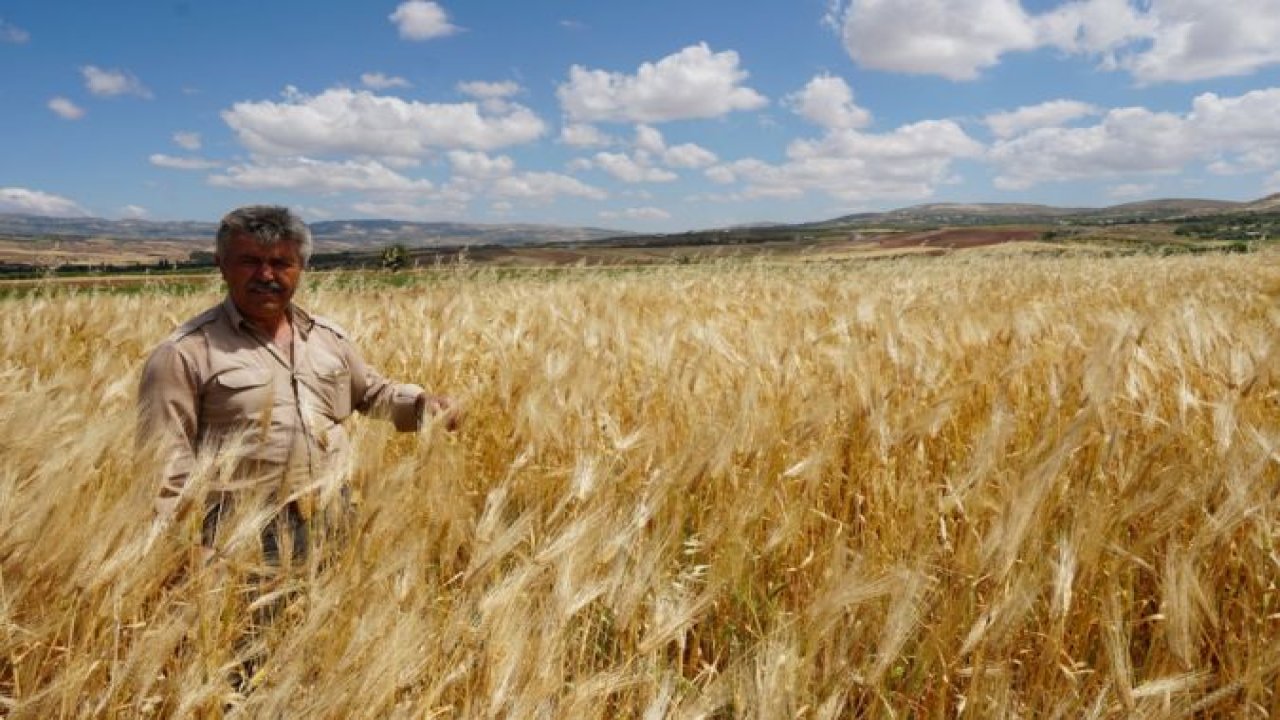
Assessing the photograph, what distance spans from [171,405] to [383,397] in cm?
65

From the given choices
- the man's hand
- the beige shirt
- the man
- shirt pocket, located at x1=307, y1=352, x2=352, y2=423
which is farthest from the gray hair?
the man's hand

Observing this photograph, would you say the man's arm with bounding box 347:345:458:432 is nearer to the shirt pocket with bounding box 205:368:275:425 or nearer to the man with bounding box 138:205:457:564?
the man with bounding box 138:205:457:564

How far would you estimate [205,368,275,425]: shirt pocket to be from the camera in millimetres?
2162

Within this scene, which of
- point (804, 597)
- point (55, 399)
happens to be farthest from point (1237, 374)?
point (55, 399)

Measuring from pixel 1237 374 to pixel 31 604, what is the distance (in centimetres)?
287

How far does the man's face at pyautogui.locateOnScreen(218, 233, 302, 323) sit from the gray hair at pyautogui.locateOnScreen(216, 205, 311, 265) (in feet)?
0.05

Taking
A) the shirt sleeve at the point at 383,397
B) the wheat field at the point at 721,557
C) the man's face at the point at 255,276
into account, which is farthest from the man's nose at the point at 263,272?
the wheat field at the point at 721,557

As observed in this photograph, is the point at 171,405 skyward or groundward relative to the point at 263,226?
groundward

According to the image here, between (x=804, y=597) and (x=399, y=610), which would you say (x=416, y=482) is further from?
(x=804, y=597)

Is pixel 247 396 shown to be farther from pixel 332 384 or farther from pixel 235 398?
pixel 332 384

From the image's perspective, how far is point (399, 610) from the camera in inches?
47.8

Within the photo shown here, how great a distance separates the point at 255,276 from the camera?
2.26 meters

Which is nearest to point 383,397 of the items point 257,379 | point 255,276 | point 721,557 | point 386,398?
point 386,398

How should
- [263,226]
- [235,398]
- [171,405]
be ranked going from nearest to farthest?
[171,405] → [235,398] → [263,226]
